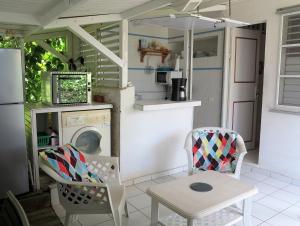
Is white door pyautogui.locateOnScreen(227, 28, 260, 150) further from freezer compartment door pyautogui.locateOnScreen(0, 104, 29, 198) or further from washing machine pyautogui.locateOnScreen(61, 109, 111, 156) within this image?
freezer compartment door pyautogui.locateOnScreen(0, 104, 29, 198)

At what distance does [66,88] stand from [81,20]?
2.53 feet

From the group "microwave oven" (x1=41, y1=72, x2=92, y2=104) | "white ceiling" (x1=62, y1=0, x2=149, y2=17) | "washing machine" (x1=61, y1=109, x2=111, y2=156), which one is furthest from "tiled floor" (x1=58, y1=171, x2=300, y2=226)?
"white ceiling" (x1=62, y1=0, x2=149, y2=17)

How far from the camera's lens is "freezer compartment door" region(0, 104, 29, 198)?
2.64 meters

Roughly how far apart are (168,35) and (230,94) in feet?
6.14

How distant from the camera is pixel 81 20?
9.72 feet

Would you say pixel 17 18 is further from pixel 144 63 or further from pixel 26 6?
pixel 144 63

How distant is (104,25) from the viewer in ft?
11.7

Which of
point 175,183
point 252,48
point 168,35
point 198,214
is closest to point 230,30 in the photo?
point 252,48

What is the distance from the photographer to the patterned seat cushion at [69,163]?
2174 millimetres

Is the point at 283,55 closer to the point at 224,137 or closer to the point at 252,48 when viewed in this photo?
the point at 252,48

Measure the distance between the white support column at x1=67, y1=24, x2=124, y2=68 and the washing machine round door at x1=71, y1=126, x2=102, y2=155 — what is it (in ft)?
2.79

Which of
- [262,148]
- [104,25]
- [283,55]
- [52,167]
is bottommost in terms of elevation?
[262,148]

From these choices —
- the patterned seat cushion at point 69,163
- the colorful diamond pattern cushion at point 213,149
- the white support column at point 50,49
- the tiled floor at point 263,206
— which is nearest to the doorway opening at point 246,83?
→ the tiled floor at point 263,206

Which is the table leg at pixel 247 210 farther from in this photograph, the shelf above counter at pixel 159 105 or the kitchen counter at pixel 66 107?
the kitchen counter at pixel 66 107
